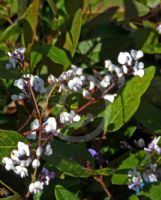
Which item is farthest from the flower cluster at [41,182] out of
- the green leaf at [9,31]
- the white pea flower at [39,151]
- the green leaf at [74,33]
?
the green leaf at [9,31]

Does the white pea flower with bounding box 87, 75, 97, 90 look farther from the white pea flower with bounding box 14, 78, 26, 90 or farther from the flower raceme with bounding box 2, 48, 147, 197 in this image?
the white pea flower with bounding box 14, 78, 26, 90

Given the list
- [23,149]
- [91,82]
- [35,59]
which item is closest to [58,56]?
[35,59]

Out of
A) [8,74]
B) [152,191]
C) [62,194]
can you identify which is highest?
[8,74]

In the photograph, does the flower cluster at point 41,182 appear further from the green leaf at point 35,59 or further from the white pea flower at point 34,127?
the green leaf at point 35,59

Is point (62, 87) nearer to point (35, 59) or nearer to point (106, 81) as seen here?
point (106, 81)

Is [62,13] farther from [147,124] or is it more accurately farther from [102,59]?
[147,124]

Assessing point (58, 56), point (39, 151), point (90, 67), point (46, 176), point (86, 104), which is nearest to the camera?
point (39, 151)

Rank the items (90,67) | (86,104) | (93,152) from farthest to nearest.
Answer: (90,67) → (93,152) → (86,104)

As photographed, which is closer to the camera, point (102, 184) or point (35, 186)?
point (35, 186)
